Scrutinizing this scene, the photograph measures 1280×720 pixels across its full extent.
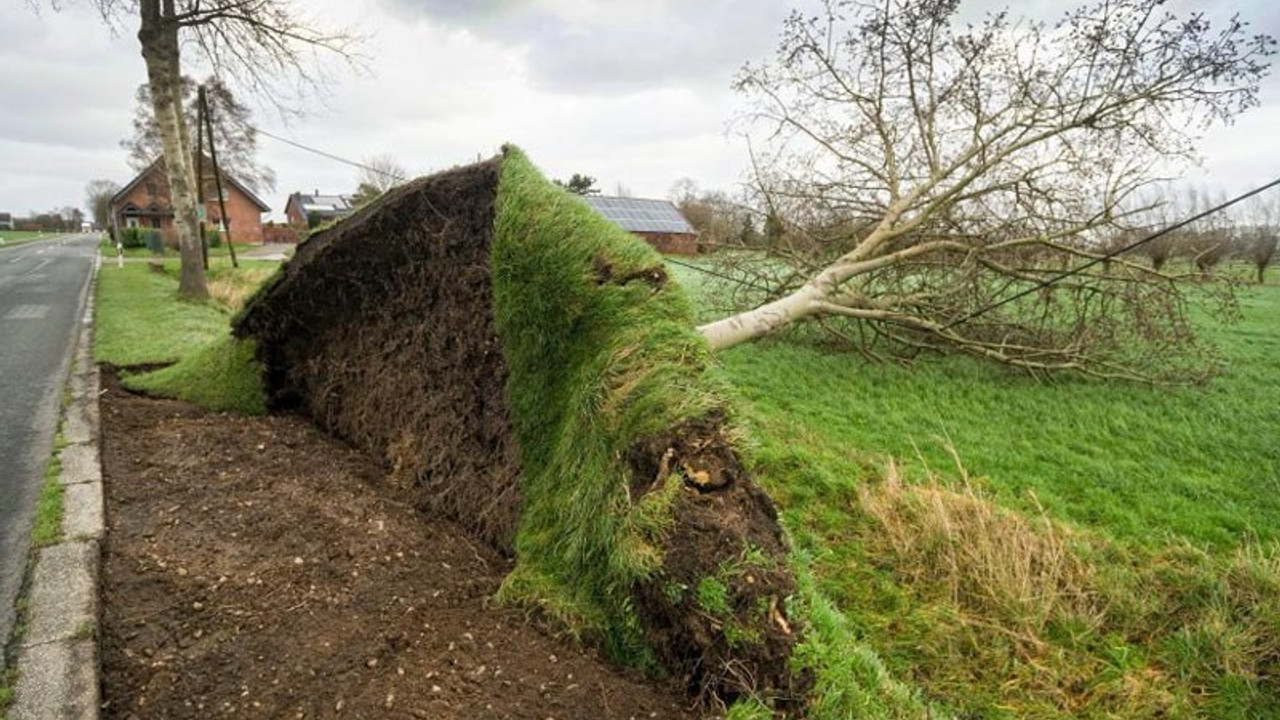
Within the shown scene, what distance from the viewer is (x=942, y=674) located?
10.7 ft

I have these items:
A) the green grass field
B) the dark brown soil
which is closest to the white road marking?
the dark brown soil

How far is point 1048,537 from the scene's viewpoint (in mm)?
3895

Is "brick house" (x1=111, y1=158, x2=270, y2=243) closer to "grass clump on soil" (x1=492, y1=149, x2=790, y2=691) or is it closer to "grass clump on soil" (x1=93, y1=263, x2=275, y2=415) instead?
"grass clump on soil" (x1=93, y1=263, x2=275, y2=415)

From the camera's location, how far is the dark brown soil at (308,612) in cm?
211

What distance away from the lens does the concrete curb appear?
2090 mm

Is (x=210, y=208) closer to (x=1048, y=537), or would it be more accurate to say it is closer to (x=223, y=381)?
(x=223, y=381)

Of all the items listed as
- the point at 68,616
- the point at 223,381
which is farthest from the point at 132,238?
the point at 68,616

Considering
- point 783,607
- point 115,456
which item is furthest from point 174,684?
point 115,456

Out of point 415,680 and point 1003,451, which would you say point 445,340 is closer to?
point 415,680

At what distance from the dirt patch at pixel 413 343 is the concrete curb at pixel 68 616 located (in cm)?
142

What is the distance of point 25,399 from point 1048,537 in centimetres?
812

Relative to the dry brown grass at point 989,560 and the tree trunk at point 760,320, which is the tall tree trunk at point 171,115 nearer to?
the tree trunk at point 760,320

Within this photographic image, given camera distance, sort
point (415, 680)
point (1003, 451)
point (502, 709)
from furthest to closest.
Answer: point (1003, 451) → point (415, 680) → point (502, 709)

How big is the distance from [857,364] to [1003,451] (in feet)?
11.2
